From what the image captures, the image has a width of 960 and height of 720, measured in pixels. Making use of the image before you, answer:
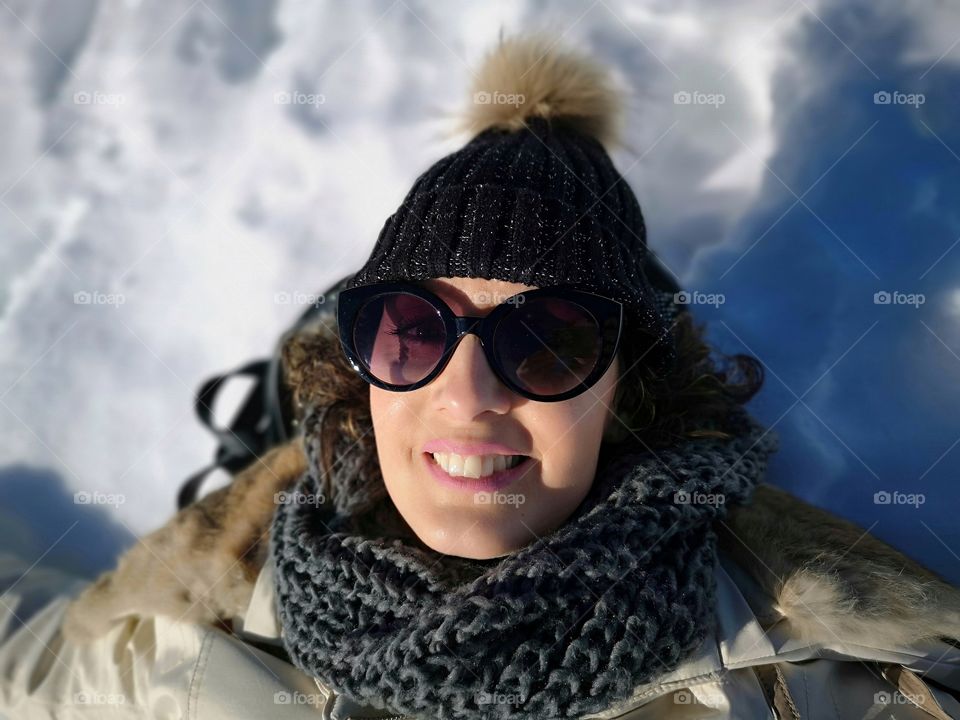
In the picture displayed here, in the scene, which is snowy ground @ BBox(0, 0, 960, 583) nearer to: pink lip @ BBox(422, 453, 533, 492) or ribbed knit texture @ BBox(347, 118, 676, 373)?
ribbed knit texture @ BBox(347, 118, 676, 373)

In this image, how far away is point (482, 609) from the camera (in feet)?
3.87

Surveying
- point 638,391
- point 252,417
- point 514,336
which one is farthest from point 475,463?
point 252,417

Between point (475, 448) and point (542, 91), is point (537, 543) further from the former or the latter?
point (542, 91)

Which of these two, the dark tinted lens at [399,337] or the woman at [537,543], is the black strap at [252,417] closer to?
the woman at [537,543]

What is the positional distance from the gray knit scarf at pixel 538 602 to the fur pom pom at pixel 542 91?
89 centimetres

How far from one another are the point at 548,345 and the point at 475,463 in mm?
278

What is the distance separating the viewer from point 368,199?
2.44 metres

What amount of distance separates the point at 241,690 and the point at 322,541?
37cm

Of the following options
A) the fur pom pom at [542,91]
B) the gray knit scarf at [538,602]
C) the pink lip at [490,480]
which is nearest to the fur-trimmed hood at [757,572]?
the gray knit scarf at [538,602]

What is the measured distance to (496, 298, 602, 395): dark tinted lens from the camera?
1225mm

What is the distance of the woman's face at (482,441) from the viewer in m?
1.26

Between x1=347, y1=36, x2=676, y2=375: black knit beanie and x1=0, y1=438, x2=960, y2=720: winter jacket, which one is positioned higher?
x1=347, y1=36, x2=676, y2=375: black knit beanie

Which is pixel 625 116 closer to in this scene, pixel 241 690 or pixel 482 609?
pixel 482 609

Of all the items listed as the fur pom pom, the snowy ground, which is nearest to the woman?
the fur pom pom
